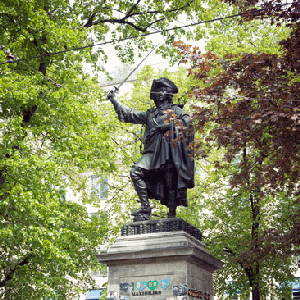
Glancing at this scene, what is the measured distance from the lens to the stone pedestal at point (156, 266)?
839cm

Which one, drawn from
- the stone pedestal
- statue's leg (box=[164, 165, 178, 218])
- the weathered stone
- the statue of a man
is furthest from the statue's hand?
the weathered stone

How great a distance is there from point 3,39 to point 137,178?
24.9 ft

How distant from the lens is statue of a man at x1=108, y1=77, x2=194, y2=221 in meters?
9.55

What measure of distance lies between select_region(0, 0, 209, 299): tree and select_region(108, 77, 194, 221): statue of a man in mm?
2881

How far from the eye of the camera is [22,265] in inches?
699

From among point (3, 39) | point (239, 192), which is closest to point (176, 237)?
point (3, 39)

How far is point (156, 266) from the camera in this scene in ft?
28.5

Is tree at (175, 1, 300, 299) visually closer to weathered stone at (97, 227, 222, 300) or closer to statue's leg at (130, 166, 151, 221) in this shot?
statue's leg at (130, 166, 151, 221)

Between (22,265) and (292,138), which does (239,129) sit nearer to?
(292,138)

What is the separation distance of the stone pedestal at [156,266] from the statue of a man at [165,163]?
782 millimetres

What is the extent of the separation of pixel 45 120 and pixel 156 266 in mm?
8481

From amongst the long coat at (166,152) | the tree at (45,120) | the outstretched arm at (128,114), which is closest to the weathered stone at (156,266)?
the long coat at (166,152)

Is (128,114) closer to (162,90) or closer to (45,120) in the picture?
(162,90)

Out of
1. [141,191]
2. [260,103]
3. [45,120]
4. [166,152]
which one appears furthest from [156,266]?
[45,120]
